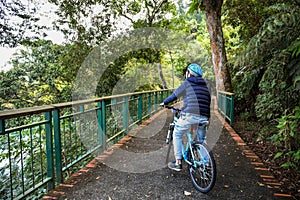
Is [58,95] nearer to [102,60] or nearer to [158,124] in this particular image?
[102,60]

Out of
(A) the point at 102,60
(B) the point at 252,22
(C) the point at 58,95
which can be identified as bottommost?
(C) the point at 58,95

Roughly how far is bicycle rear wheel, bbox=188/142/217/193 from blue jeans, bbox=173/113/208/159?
232mm

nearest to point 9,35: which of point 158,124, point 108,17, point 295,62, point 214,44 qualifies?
point 108,17

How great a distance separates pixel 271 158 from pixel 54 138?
3.99 metres

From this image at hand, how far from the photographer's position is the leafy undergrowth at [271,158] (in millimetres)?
3340

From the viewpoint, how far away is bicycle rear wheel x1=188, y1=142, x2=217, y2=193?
9.52 feet

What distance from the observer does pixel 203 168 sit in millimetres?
3078

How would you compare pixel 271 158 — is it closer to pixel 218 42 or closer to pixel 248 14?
pixel 218 42

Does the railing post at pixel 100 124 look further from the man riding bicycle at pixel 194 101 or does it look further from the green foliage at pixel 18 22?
the green foliage at pixel 18 22

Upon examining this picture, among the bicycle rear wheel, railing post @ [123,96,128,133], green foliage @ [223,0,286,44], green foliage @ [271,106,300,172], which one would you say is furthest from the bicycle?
green foliage @ [223,0,286,44]

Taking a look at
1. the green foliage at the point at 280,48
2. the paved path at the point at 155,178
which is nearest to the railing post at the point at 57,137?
the paved path at the point at 155,178

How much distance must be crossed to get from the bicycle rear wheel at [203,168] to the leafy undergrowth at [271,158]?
3.42ft

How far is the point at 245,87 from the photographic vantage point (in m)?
7.18

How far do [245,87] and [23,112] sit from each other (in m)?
6.36
